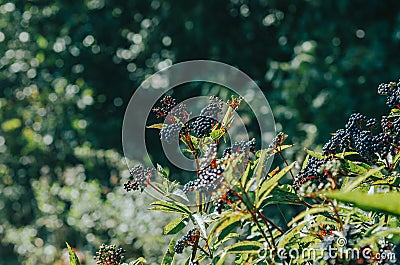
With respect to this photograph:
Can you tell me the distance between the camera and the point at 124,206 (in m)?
3.37

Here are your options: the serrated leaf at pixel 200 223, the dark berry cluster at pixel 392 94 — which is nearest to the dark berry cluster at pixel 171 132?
the serrated leaf at pixel 200 223

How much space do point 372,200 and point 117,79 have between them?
3617 mm

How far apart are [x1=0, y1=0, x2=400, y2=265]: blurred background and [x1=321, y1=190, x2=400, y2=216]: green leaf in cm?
230

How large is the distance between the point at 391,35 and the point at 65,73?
1945 mm

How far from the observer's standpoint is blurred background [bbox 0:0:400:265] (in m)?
3.24

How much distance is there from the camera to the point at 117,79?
4.12 meters

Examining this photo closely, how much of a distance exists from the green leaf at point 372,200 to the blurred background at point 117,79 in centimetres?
230

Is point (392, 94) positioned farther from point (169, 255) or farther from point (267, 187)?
point (169, 255)

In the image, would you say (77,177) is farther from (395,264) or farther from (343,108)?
(395,264)

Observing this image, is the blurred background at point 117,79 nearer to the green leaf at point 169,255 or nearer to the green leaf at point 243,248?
the green leaf at point 169,255

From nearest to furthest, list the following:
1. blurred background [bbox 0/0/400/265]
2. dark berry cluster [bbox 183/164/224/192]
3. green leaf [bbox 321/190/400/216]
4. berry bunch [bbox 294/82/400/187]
→ green leaf [bbox 321/190/400/216], dark berry cluster [bbox 183/164/224/192], berry bunch [bbox 294/82/400/187], blurred background [bbox 0/0/400/265]

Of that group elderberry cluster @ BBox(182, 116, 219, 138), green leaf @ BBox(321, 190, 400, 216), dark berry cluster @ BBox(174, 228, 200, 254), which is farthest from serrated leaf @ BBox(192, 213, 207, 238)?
green leaf @ BBox(321, 190, 400, 216)

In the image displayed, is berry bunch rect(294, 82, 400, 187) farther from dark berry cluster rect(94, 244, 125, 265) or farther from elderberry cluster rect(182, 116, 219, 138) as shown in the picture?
dark berry cluster rect(94, 244, 125, 265)

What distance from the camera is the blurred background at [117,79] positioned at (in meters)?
3.24
